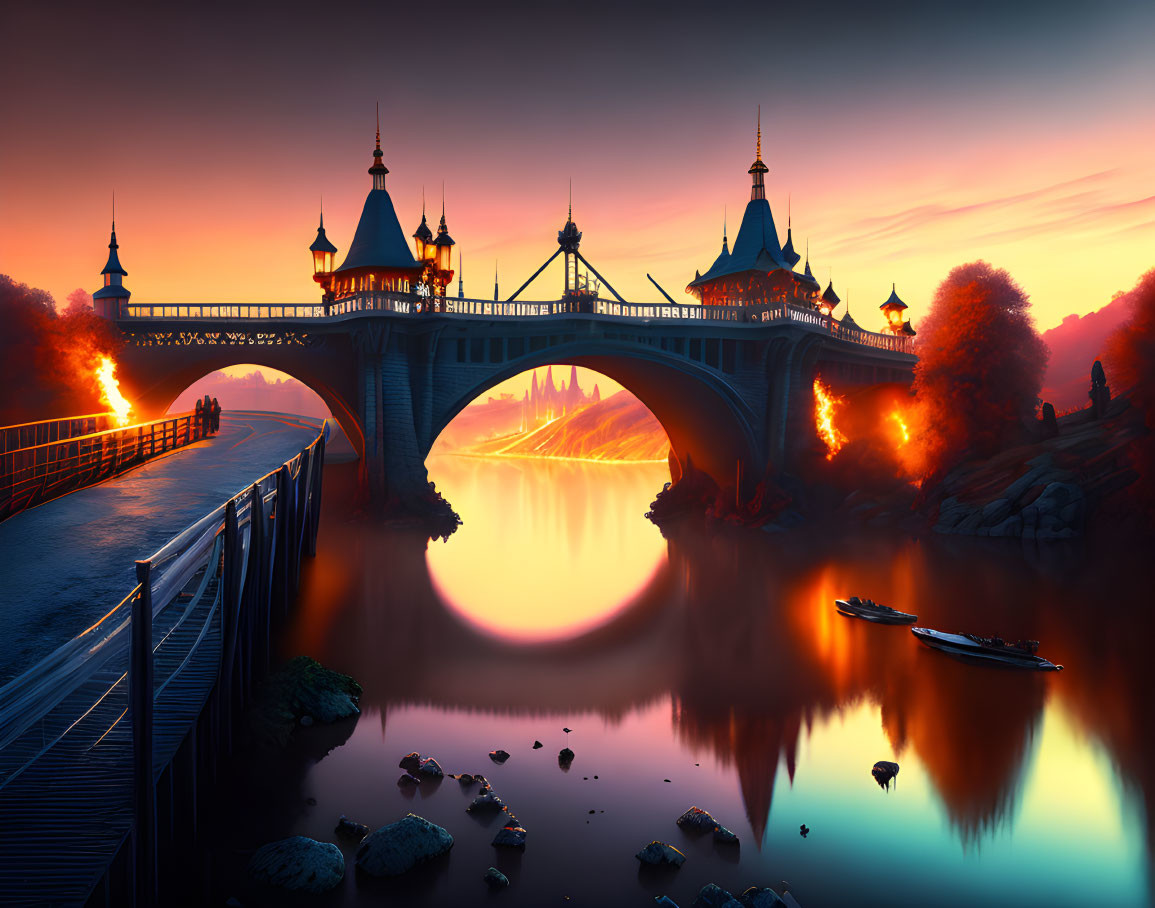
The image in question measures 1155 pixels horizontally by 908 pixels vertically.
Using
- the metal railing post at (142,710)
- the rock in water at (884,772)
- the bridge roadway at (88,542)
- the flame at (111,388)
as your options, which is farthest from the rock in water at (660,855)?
the flame at (111,388)

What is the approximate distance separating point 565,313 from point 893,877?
138ft

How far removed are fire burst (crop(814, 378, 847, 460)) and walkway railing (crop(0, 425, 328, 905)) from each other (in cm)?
5412

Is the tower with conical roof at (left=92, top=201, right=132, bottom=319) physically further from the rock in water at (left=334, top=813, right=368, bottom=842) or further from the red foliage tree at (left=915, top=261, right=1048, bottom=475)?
the red foliage tree at (left=915, top=261, right=1048, bottom=475)

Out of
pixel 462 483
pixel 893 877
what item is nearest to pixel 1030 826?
pixel 893 877

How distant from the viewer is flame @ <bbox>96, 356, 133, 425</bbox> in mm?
46719

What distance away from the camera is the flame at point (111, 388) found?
153 ft

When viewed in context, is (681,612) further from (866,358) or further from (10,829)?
(866,358)

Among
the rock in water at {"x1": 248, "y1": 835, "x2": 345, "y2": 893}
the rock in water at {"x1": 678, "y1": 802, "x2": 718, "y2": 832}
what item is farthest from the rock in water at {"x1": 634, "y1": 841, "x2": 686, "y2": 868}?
the rock in water at {"x1": 248, "y1": 835, "x2": 345, "y2": 893}

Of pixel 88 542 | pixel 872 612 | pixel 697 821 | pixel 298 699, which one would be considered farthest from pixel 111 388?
pixel 872 612

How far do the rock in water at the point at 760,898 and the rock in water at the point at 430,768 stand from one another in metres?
7.94

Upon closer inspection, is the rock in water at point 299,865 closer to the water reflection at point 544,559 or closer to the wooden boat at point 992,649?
the water reflection at point 544,559

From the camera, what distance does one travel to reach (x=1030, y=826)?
54.1 feet

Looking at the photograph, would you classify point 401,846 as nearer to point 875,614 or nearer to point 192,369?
point 875,614

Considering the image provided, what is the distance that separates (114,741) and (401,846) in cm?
572
